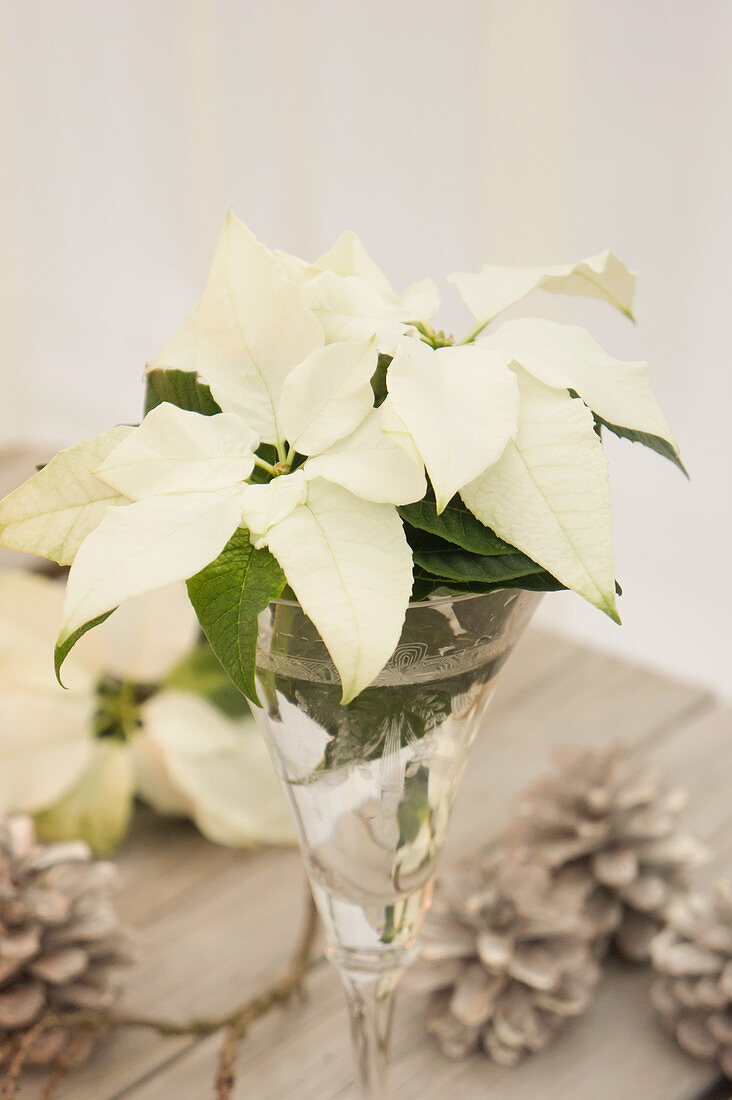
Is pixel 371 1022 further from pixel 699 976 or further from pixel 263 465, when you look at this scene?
pixel 263 465

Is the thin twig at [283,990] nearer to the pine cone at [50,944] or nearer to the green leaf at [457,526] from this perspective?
the pine cone at [50,944]

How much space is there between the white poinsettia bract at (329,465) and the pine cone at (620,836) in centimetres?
29

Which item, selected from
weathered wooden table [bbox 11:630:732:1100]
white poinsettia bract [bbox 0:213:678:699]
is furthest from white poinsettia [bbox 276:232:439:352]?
weathered wooden table [bbox 11:630:732:1100]

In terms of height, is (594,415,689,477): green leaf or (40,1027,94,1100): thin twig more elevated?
(594,415,689,477): green leaf

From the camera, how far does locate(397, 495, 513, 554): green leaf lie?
30 centimetres

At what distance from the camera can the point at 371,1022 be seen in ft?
1.50

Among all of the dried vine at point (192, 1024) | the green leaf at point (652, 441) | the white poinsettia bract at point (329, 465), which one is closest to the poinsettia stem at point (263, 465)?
the white poinsettia bract at point (329, 465)

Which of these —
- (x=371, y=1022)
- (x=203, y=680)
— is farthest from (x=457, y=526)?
(x=203, y=680)

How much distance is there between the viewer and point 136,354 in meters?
2.27

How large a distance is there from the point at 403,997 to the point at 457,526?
348 mm

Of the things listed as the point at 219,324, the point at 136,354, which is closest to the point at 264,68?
the point at 136,354

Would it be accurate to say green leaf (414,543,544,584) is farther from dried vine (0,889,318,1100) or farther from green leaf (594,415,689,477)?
dried vine (0,889,318,1100)

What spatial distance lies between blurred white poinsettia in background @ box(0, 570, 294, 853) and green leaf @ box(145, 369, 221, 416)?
0.98ft

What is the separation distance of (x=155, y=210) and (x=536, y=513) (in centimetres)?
203
